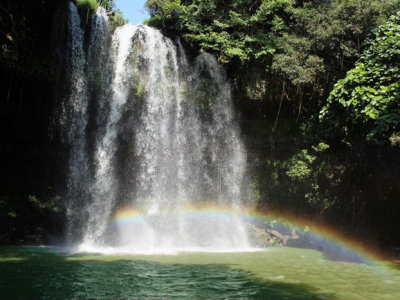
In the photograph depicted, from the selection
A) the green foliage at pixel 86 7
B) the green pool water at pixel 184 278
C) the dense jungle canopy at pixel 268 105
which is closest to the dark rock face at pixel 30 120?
the dense jungle canopy at pixel 268 105

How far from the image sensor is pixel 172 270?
22.8ft

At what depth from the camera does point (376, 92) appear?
832 centimetres

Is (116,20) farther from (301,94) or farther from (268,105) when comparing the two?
(301,94)

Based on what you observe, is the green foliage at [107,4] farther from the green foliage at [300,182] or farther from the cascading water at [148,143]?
the green foliage at [300,182]

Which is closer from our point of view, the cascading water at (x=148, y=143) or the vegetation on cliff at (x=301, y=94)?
the cascading water at (x=148, y=143)

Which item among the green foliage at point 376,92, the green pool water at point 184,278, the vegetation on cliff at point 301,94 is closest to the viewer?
the green pool water at point 184,278

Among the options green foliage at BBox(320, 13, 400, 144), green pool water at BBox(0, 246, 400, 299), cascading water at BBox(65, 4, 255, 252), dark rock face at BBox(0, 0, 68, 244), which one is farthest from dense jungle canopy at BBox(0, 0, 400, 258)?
green pool water at BBox(0, 246, 400, 299)

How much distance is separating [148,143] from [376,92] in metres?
8.49

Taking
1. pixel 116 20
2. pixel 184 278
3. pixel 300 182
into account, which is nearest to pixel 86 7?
pixel 116 20

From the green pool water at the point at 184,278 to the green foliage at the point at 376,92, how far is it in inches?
139

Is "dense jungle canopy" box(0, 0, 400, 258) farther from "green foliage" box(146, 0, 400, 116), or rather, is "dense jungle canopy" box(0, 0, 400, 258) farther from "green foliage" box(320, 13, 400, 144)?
"green foliage" box(320, 13, 400, 144)

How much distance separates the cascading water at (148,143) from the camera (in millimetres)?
12656

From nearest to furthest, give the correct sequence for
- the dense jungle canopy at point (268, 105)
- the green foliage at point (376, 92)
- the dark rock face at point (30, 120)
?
the green foliage at point (376, 92) → the dark rock face at point (30, 120) → the dense jungle canopy at point (268, 105)

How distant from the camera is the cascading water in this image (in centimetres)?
1266
